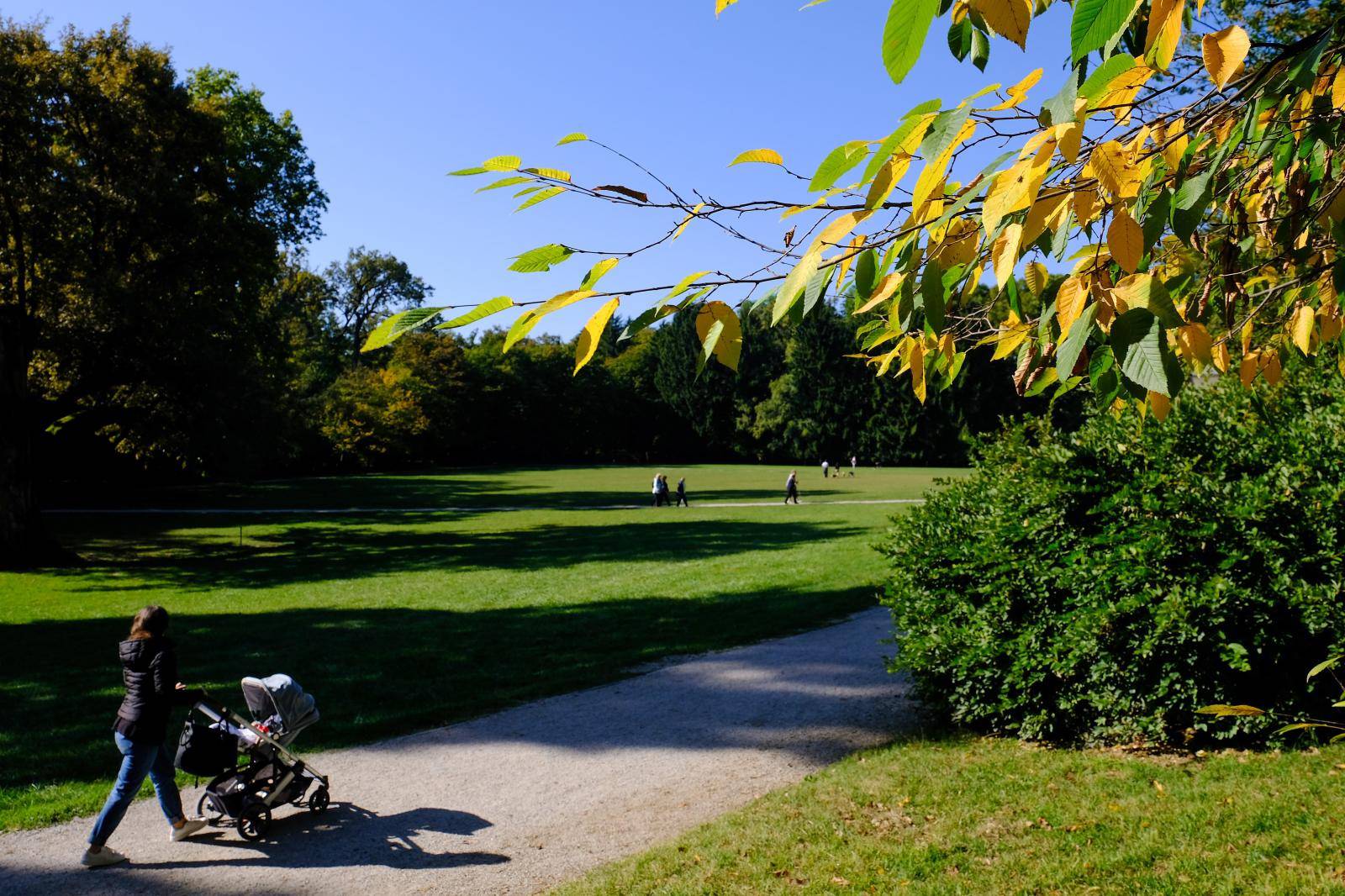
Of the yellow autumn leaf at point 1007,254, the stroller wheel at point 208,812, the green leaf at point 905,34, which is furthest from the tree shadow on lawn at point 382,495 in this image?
the green leaf at point 905,34

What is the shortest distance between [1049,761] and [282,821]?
199 inches

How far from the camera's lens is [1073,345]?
1710 mm

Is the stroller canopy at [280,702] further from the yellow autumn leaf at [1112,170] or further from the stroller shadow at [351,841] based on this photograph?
the yellow autumn leaf at [1112,170]

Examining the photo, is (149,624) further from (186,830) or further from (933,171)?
(933,171)

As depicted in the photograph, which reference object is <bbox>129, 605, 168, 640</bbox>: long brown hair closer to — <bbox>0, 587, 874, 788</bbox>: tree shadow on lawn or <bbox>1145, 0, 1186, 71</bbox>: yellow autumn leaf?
<bbox>0, 587, 874, 788</bbox>: tree shadow on lawn

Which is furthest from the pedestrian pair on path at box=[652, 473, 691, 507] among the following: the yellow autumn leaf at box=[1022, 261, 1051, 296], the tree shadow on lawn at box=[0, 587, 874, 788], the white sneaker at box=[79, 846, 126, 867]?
the yellow autumn leaf at box=[1022, 261, 1051, 296]

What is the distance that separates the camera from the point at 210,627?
13117mm

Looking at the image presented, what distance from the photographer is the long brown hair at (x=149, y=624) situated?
5777 mm

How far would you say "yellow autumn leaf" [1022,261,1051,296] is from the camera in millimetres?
2480

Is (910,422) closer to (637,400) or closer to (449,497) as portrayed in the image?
(637,400)

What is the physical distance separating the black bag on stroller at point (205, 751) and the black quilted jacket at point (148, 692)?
15 cm

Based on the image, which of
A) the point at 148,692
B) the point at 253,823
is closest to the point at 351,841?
the point at 253,823

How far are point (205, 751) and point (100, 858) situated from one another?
2.48 ft

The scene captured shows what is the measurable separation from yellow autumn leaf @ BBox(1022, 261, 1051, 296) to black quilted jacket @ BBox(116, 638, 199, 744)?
17.9 feet
